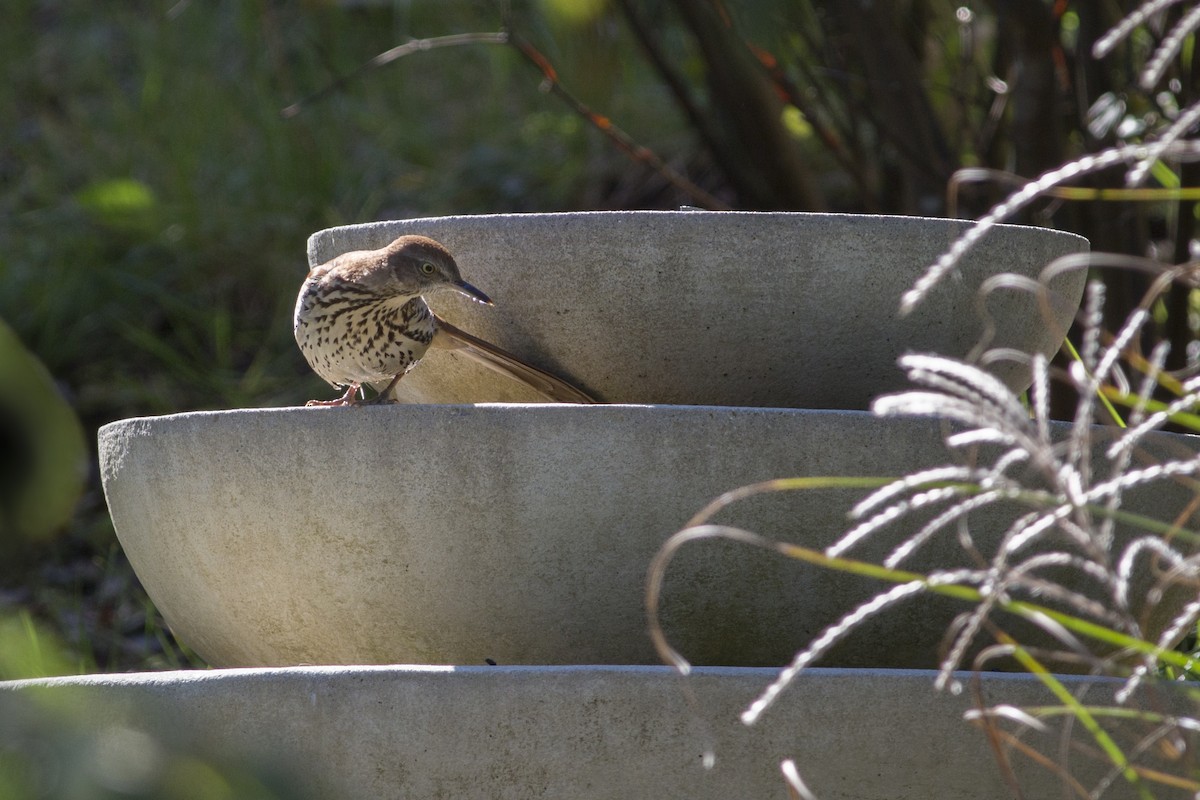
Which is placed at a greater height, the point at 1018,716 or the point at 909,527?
the point at 1018,716

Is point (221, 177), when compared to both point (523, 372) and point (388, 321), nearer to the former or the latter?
point (388, 321)

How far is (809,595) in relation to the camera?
7.73 ft

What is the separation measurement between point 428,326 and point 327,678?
1190 millimetres

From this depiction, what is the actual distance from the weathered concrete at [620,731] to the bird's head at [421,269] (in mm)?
1035

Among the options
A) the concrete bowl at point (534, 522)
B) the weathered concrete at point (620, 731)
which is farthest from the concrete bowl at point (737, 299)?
the weathered concrete at point (620, 731)

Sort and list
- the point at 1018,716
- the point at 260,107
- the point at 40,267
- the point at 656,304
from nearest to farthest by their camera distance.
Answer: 1. the point at 1018,716
2. the point at 656,304
3. the point at 40,267
4. the point at 260,107

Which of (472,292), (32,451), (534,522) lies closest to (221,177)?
(472,292)

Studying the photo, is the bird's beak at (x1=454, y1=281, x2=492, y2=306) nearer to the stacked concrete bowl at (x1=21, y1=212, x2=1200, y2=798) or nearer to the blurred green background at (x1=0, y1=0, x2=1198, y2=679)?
the stacked concrete bowl at (x1=21, y1=212, x2=1200, y2=798)

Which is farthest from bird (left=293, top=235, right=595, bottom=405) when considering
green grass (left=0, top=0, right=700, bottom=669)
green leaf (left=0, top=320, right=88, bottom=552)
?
green grass (left=0, top=0, right=700, bottom=669)

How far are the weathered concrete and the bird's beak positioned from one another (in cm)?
103

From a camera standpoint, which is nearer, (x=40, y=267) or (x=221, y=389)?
(x=221, y=389)

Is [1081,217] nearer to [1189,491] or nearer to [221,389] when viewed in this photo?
[1189,491]

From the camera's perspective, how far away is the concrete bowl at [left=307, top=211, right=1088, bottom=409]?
2693 mm

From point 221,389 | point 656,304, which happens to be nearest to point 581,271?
point 656,304
